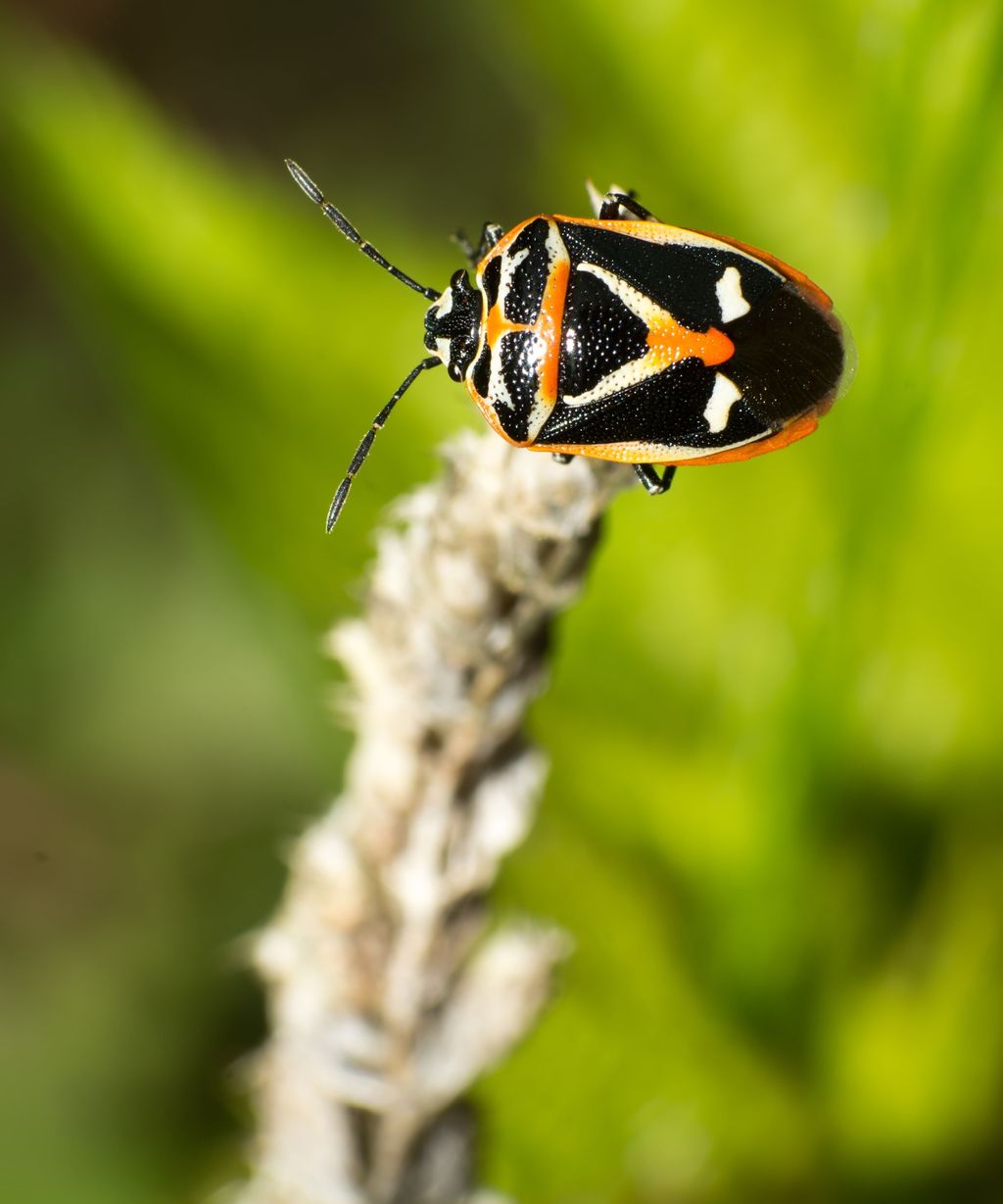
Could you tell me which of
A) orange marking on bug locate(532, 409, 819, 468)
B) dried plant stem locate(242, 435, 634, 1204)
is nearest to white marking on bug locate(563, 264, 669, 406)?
orange marking on bug locate(532, 409, 819, 468)

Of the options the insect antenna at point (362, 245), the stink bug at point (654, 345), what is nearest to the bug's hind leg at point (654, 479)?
the stink bug at point (654, 345)

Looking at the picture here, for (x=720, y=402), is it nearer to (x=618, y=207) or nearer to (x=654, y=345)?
(x=654, y=345)

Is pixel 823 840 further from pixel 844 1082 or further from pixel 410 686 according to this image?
pixel 410 686

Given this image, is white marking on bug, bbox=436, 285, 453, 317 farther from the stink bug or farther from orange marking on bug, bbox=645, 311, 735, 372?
orange marking on bug, bbox=645, 311, 735, 372

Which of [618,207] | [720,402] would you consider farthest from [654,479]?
[618,207]

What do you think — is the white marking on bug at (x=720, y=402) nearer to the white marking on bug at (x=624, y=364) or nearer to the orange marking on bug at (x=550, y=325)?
the white marking on bug at (x=624, y=364)

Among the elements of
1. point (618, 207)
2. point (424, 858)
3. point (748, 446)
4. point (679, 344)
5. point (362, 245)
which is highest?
point (362, 245)
